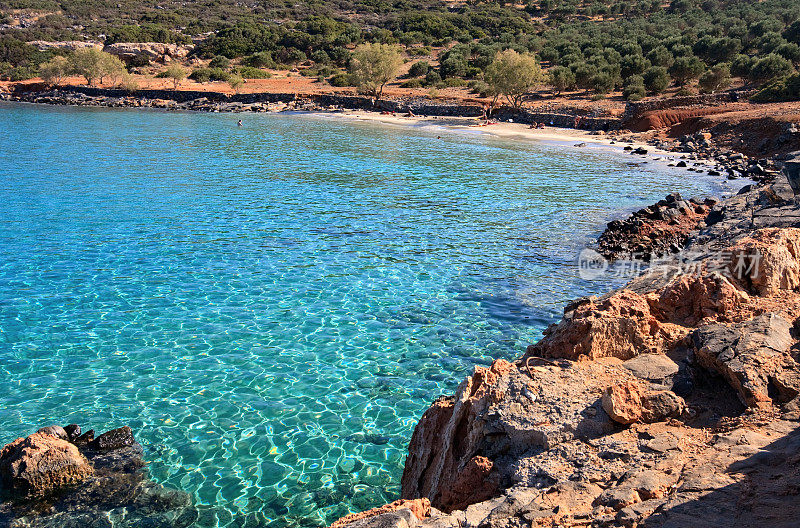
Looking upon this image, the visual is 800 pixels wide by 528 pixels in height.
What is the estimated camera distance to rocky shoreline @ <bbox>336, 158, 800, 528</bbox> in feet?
15.2

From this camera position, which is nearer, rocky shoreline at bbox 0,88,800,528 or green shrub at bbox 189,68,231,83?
rocky shoreline at bbox 0,88,800,528

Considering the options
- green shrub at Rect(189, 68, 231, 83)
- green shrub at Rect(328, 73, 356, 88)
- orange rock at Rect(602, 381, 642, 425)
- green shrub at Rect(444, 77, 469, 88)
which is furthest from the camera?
green shrub at Rect(189, 68, 231, 83)

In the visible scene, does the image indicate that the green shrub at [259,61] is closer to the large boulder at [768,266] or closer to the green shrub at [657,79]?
the green shrub at [657,79]

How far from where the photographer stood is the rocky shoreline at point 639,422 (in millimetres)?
4641

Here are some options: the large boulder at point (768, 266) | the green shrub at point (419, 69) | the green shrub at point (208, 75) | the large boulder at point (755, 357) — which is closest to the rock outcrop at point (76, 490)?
the large boulder at point (755, 357)

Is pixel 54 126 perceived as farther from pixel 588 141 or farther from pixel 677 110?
pixel 677 110

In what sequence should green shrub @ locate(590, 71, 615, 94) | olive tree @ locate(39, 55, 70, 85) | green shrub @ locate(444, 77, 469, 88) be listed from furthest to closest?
1. olive tree @ locate(39, 55, 70, 85)
2. green shrub @ locate(444, 77, 469, 88)
3. green shrub @ locate(590, 71, 615, 94)

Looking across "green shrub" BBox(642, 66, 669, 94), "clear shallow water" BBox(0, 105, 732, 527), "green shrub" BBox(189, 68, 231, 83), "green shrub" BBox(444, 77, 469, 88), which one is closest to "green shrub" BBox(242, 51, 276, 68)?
"green shrub" BBox(189, 68, 231, 83)

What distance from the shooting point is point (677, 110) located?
167 feet

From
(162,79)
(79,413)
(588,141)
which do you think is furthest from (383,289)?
(162,79)

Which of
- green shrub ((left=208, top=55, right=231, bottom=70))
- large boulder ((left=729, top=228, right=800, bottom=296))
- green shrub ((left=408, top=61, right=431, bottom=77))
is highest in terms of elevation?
green shrub ((left=208, top=55, right=231, bottom=70))

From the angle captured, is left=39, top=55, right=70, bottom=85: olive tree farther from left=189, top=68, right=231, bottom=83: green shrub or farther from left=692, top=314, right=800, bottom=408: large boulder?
left=692, top=314, right=800, bottom=408: large boulder

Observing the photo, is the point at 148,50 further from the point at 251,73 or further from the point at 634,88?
the point at 634,88

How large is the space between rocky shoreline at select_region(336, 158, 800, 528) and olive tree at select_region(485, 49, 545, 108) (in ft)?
179
